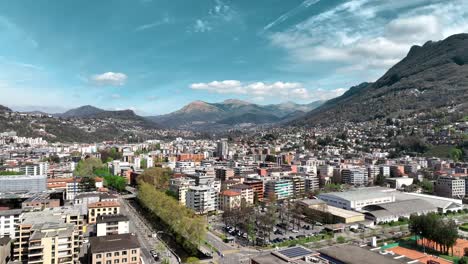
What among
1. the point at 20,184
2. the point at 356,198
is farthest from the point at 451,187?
the point at 20,184

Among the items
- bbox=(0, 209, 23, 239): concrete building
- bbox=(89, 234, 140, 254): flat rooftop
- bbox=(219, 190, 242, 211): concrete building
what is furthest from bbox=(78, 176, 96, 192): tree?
bbox=(89, 234, 140, 254): flat rooftop

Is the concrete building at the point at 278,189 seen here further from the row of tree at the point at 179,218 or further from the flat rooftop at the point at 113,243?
the flat rooftop at the point at 113,243

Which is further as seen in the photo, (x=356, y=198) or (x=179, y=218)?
(x=356, y=198)

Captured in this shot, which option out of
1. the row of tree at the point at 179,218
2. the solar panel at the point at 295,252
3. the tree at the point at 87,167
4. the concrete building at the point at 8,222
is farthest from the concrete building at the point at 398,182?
the concrete building at the point at 8,222

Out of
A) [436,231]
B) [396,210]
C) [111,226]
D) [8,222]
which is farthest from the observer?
[396,210]

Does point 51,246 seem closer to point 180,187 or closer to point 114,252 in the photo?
point 114,252

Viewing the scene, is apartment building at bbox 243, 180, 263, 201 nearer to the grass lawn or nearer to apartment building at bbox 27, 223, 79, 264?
apartment building at bbox 27, 223, 79, 264

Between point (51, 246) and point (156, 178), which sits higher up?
point (156, 178)
